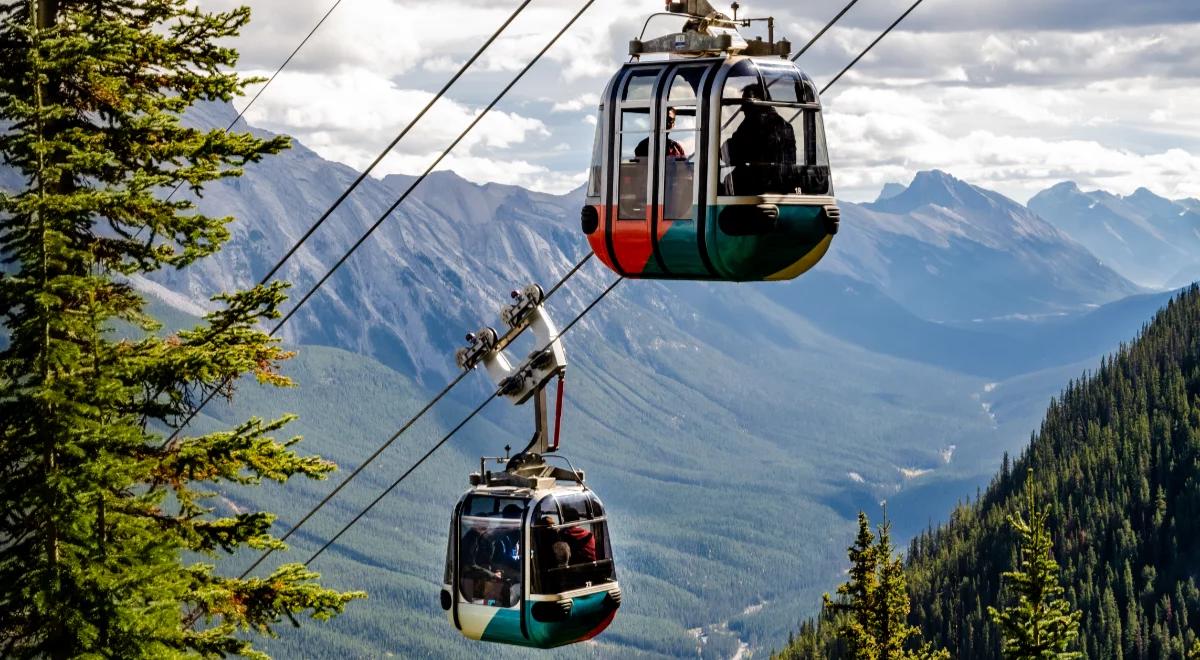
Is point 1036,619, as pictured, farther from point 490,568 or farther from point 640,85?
point 640,85

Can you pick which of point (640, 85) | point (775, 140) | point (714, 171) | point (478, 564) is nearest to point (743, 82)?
point (775, 140)

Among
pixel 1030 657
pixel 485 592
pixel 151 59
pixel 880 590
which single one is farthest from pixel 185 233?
pixel 880 590

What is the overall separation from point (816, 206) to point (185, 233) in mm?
10754

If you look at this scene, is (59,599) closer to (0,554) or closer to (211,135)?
(0,554)

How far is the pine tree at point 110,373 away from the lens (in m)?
27.0

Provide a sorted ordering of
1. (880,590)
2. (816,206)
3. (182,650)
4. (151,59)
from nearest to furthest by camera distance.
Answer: (816,206) < (182,650) < (151,59) < (880,590)

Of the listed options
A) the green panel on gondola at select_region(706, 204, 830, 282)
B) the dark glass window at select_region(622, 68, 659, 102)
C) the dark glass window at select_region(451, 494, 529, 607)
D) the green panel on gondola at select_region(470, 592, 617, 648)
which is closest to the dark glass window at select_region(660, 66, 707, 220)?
the dark glass window at select_region(622, 68, 659, 102)

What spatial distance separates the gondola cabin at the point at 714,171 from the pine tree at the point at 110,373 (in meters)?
6.23

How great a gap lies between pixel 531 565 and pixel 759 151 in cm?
850

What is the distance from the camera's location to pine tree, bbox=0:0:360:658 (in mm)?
26969

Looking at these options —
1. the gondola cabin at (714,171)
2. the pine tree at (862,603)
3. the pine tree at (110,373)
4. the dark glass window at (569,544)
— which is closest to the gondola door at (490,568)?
the dark glass window at (569,544)

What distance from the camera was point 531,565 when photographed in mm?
29422

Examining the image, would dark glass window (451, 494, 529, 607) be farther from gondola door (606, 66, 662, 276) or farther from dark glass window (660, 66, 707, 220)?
dark glass window (660, 66, 707, 220)

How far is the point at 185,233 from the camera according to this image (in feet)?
94.1
